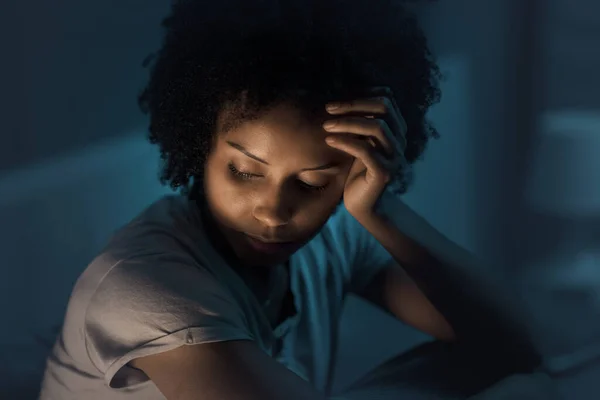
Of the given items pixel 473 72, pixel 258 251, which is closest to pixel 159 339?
pixel 258 251

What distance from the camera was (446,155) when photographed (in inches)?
29.5

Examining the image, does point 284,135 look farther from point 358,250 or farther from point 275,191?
point 358,250

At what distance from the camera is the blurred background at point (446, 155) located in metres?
0.67

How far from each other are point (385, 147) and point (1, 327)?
0.46 meters

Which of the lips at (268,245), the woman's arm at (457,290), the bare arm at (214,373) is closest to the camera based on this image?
the bare arm at (214,373)

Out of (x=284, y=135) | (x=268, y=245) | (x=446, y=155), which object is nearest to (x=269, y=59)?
(x=284, y=135)

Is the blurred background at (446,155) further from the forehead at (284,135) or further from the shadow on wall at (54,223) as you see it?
the forehead at (284,135)

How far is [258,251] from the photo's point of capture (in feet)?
2.08

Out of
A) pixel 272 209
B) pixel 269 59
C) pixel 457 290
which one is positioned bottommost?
pixel 457 290

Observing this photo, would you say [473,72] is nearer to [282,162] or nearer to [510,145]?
[510,145]

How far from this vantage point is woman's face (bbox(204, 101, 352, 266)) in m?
0.54

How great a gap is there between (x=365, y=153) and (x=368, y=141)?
16mm

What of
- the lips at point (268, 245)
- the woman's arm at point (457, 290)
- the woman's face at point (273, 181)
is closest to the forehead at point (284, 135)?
the woman's face at point (273, 181)

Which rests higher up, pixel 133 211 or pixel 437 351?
pixel 133 211
